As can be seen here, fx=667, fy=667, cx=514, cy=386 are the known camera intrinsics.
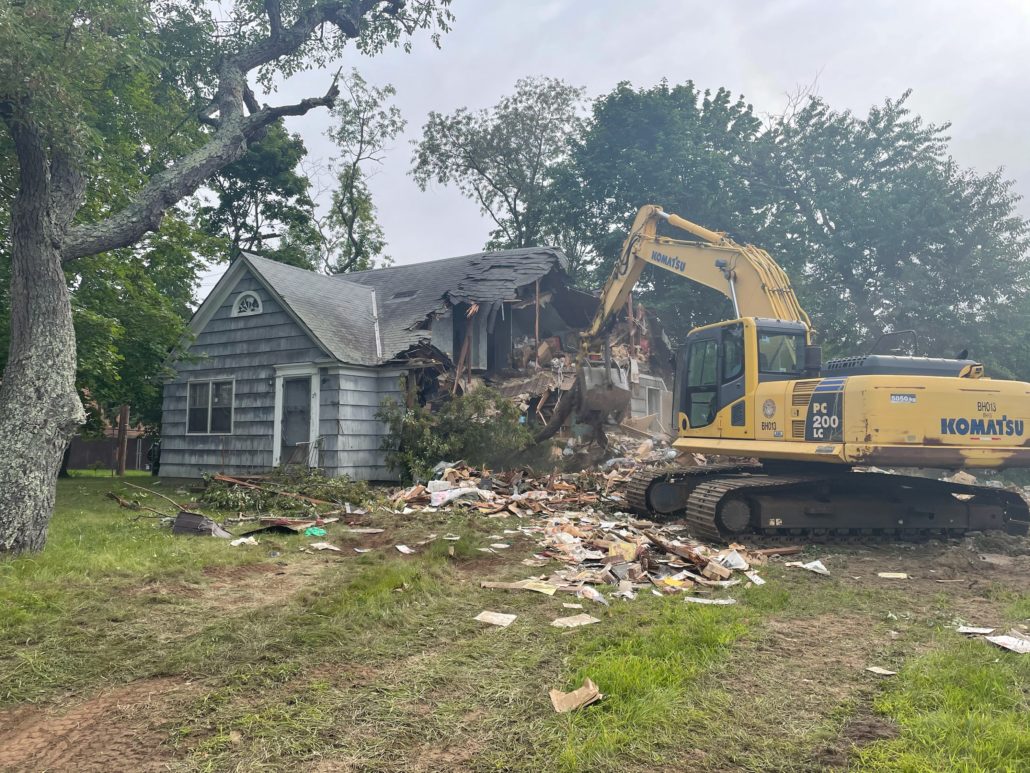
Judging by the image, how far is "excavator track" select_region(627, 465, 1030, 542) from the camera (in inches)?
352

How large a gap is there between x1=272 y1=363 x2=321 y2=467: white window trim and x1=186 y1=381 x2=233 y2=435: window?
167 cm

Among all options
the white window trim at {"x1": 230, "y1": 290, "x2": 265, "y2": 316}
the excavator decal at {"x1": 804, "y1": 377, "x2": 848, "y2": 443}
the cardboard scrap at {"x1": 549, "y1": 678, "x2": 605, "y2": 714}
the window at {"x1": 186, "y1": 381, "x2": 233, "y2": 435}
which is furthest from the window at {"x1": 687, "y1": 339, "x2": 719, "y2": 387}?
the window at {"x1": 186, "y1": 381, "x2": 233, "y2": 435}

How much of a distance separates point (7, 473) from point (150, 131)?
9459 mm

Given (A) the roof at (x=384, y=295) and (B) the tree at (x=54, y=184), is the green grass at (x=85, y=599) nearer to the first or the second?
(B) the tree at (x=54, y=184)

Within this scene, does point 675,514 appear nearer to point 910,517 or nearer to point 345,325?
point 910,517

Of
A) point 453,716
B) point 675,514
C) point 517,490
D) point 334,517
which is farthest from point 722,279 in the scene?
point 453,716

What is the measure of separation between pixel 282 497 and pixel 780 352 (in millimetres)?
8522

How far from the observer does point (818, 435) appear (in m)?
8.59

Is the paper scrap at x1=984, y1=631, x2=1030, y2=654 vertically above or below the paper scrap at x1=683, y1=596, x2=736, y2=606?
above

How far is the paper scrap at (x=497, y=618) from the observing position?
521cm

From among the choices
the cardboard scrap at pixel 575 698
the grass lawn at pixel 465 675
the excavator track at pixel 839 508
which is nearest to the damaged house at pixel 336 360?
the excavator track at pixel 839 508

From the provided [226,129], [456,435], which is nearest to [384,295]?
[456,435]

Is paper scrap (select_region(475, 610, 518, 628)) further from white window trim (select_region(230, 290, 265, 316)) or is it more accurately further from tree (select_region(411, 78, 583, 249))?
tree (select_region(411, 78, 583, 249))

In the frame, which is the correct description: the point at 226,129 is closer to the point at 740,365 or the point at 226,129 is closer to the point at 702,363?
the point at 702,363
